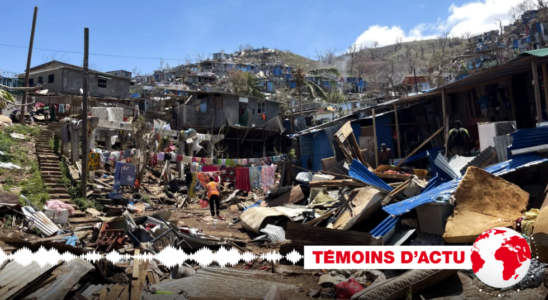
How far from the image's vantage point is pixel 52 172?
15.4m

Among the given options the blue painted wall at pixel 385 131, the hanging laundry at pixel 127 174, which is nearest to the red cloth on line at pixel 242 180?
the hanging laundry at pixel 127 174

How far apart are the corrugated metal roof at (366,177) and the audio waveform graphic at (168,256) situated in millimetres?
2191

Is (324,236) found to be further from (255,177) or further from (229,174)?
(229,174)

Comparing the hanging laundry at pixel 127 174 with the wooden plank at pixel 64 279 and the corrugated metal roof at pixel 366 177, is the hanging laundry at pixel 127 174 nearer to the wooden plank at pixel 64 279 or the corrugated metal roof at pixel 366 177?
the wooden plank at pixel 64 279

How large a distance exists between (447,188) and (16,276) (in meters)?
6.83

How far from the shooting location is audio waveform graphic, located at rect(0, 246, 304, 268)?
20.7 ft

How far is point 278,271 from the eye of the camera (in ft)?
22.4

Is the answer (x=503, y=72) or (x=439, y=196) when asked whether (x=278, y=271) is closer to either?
(x=439, y=196)

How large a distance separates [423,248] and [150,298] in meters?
3.97

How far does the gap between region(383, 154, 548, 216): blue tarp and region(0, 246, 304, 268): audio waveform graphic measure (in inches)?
75.9

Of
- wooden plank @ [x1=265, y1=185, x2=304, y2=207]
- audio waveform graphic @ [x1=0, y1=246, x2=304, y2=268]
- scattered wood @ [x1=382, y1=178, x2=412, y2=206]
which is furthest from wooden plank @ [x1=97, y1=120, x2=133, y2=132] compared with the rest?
scattered wood @ [x1=382, y1=178, x2=412, y2=206]

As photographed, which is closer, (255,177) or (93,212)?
(93,212)

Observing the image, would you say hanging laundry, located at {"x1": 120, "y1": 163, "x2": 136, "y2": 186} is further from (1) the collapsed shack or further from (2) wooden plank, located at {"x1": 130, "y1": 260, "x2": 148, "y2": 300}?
(2) wooden plank, located at {"x1": 130, "y1": 260, "x2": 148, "y2": 300}

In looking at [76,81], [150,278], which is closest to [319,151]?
[150,278]
